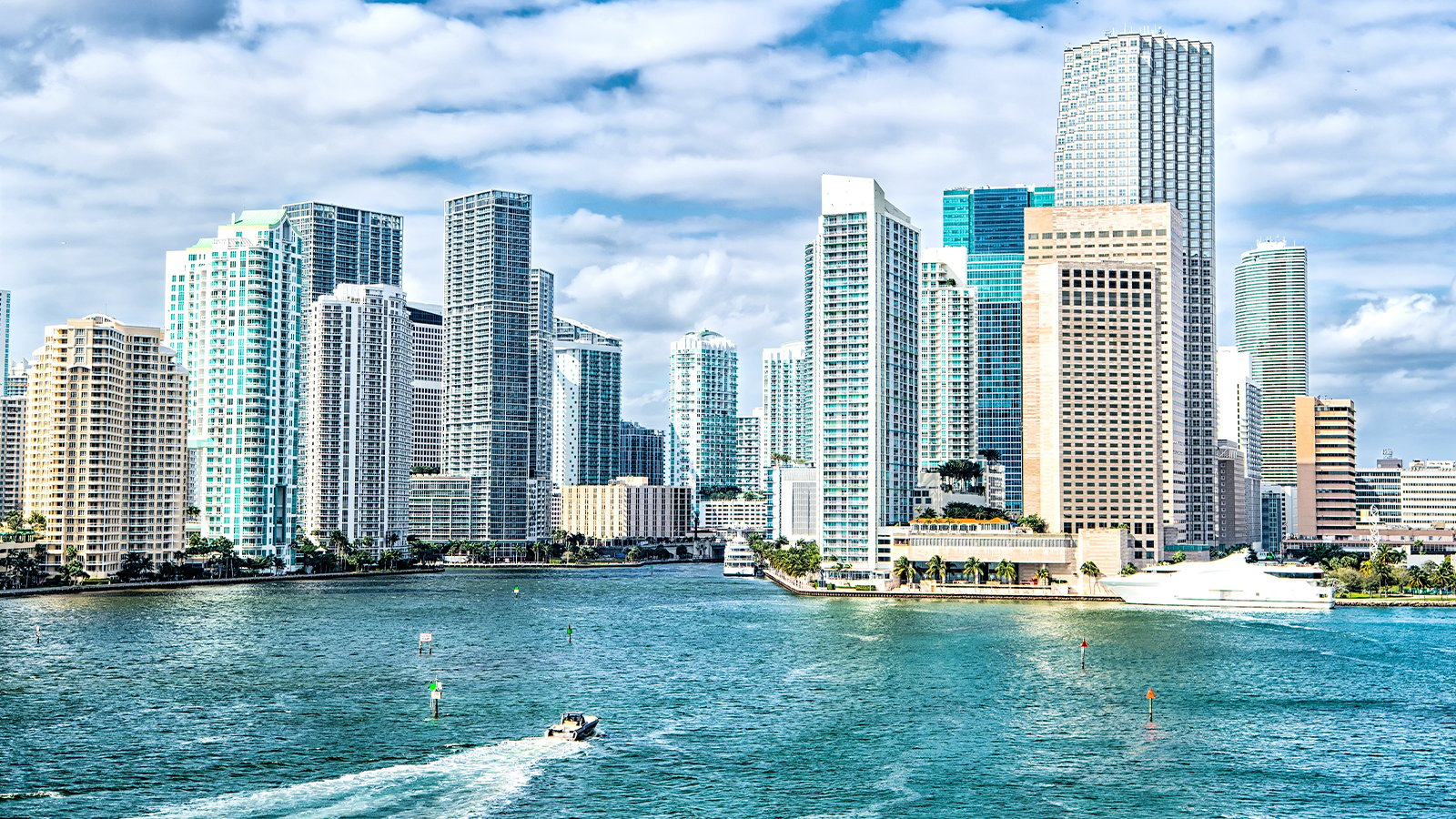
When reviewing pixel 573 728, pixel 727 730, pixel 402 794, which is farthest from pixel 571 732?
pixel 402 794

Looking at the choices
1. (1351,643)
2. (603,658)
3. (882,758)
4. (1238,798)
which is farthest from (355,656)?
(1351,643)

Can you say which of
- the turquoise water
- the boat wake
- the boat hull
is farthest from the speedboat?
the boat wake

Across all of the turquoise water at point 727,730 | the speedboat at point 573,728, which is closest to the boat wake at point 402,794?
the turquoise water at point 727,730

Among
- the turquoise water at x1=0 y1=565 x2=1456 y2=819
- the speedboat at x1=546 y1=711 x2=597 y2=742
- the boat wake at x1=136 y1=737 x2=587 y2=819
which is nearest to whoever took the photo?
the boat wake at x1=136 y1=737 x2=587 y2=819

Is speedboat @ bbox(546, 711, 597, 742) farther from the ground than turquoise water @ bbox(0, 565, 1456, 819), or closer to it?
farther from the ground

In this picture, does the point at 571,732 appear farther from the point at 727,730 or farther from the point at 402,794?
the point at 402,794

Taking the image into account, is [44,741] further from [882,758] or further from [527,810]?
[882,758]

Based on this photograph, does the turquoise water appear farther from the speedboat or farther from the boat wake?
the speedboat
